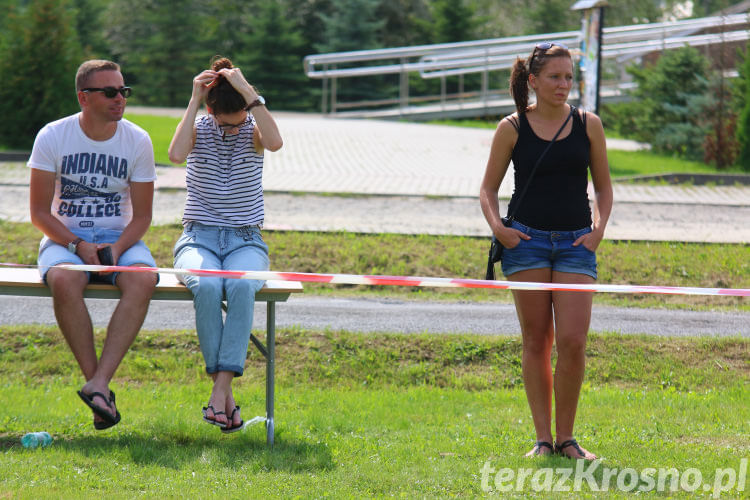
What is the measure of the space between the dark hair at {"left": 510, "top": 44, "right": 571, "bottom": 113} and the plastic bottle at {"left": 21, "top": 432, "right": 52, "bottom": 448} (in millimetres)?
2780

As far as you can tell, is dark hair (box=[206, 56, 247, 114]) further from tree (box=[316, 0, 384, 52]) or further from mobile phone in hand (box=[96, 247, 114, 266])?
tree (box=[316, 0, 384, 52])

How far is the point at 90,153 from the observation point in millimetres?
4984

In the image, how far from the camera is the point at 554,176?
14.3 ft

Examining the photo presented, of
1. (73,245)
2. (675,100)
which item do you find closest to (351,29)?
(675,100)

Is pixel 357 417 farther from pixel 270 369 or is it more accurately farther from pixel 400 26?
pixel 400 26

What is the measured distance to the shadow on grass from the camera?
4.29 metres

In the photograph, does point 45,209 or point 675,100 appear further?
point 675,100

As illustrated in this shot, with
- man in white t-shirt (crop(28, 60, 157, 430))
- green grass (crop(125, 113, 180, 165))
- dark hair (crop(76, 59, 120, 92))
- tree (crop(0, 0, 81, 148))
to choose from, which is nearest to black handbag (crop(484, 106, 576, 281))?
man in white t-shirt (crop(28, 60, 157, 430))

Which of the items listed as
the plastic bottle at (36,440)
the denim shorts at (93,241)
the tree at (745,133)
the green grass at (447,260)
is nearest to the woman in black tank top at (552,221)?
the denim shorts at (93,241)

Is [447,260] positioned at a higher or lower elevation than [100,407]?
higher

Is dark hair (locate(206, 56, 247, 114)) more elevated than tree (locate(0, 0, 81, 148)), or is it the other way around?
tree (locate(0, 0, 81, 148))

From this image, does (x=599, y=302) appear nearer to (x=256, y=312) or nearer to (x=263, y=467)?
(x=256, y=312)

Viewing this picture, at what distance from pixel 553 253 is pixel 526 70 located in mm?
881

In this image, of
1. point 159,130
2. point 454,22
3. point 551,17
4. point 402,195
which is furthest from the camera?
point 551,17
